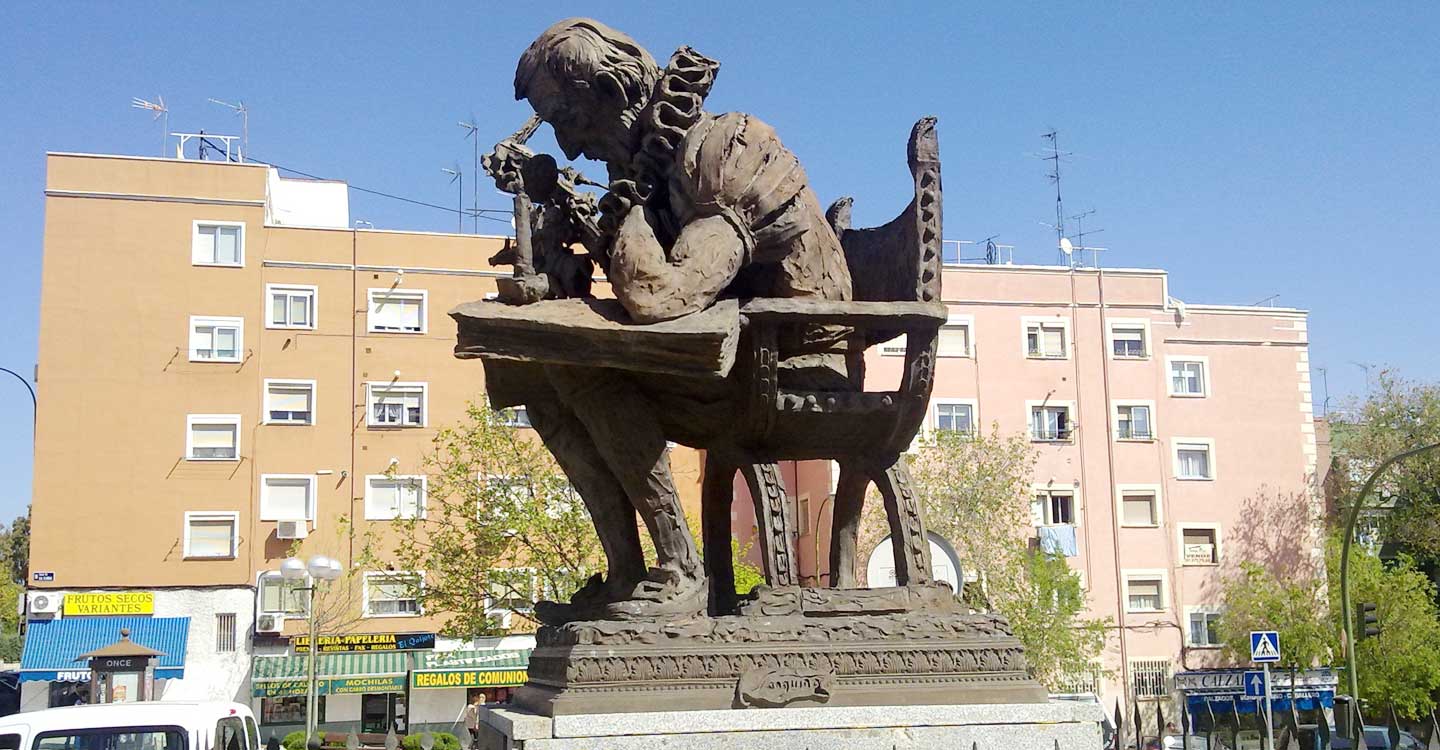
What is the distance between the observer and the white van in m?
13.1

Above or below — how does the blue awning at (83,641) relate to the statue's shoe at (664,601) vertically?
below

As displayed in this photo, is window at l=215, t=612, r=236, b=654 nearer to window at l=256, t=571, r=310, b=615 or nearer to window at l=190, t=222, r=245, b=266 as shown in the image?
window at l=256, t=571, r=310, b=615

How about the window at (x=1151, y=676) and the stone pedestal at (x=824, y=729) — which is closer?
the stone pedestal at (x=824, y=729)

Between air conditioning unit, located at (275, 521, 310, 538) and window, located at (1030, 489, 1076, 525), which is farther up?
window, located at (1030, 489, 1076, 525)

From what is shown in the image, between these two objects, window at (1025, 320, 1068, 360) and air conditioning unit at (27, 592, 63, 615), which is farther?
window at (1025, 320, 1068, 360)

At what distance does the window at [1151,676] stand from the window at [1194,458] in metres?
5.73

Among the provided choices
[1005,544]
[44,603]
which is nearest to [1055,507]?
[1005,544]

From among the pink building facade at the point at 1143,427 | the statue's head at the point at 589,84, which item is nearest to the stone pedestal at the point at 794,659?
the statue's head at the point at 589,84

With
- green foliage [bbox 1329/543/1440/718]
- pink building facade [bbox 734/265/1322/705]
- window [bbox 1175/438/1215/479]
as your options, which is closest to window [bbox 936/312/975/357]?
pink building facade [bbox 734/265/1322/705]

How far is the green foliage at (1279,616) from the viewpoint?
3950cm

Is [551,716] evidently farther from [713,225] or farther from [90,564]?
[90,564]

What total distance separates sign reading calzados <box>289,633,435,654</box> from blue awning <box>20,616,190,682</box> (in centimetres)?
287

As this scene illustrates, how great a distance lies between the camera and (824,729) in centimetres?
554

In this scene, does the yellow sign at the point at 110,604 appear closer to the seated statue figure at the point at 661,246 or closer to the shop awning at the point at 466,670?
the shop awning at the point at 466,670
